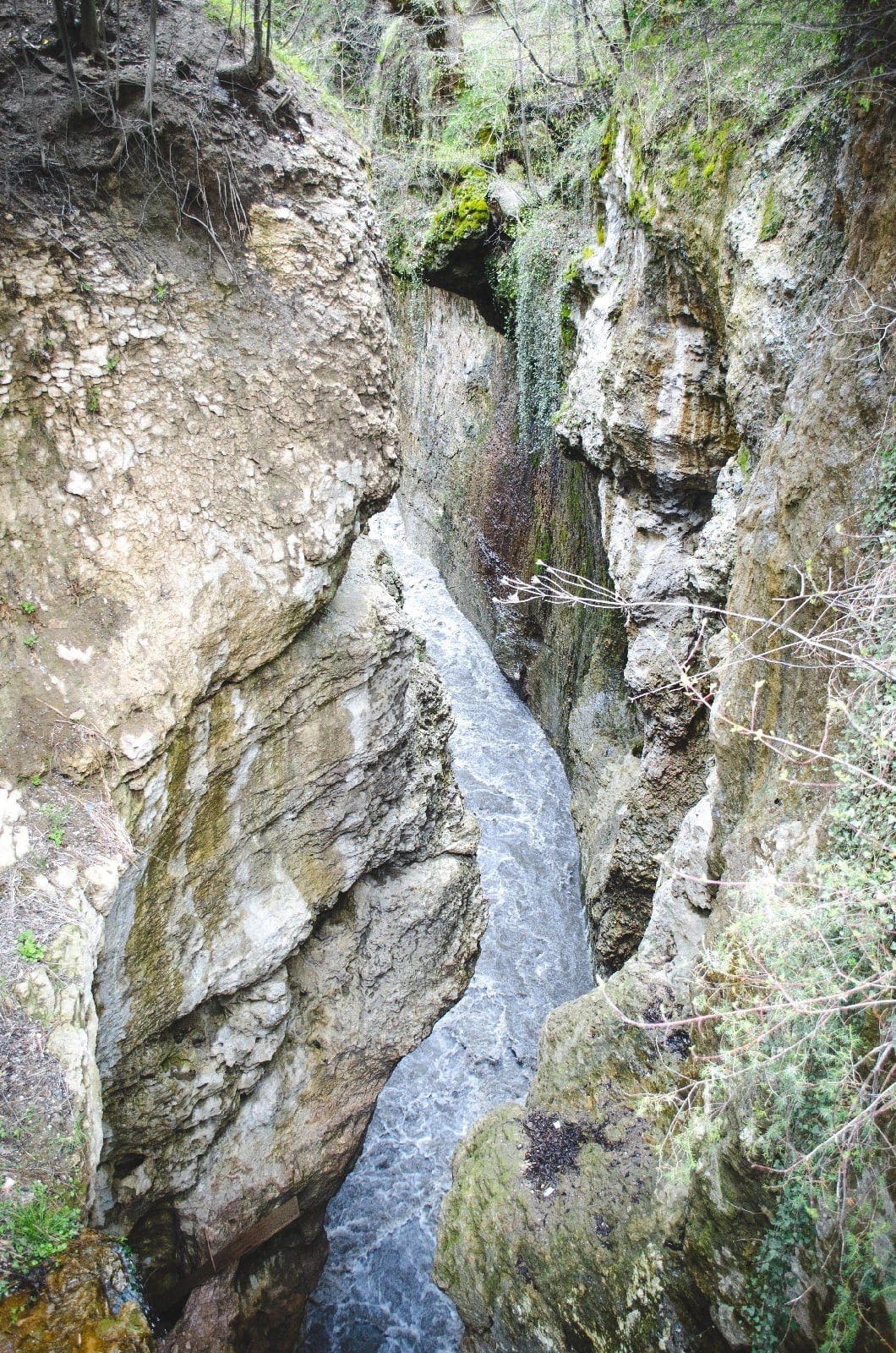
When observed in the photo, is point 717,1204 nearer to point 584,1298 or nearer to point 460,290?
point 584,1298

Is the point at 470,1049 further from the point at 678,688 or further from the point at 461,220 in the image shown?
the point at 461,220

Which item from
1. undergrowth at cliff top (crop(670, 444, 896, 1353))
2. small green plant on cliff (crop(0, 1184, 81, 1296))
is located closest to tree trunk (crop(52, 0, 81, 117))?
undergrowth at cliff top (crop(670, 444, 896, 1353))

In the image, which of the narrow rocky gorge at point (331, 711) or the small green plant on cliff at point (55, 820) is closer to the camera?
the narrow rocky gorge at point (331, 711)

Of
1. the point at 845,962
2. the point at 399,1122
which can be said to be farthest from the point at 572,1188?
the point at 399,1122

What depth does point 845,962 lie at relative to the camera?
285cm

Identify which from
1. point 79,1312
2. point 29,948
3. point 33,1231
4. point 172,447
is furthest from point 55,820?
point 172,447

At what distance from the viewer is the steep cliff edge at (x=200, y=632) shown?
164 inches

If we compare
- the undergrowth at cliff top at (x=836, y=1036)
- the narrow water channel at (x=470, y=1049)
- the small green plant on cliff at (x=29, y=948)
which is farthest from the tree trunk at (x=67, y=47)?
the narrow water channel at (x=470, y=1049)

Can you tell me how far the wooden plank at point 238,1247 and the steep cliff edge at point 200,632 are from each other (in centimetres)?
10

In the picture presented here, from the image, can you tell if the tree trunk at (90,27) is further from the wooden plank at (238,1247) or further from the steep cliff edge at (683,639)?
the wooden plank at (238,1247)

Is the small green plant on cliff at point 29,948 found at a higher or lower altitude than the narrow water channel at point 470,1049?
higher

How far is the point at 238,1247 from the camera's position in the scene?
19.1 ft

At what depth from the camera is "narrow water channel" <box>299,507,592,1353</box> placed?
24.2 feet

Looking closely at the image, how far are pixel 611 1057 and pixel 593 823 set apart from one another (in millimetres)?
4440
